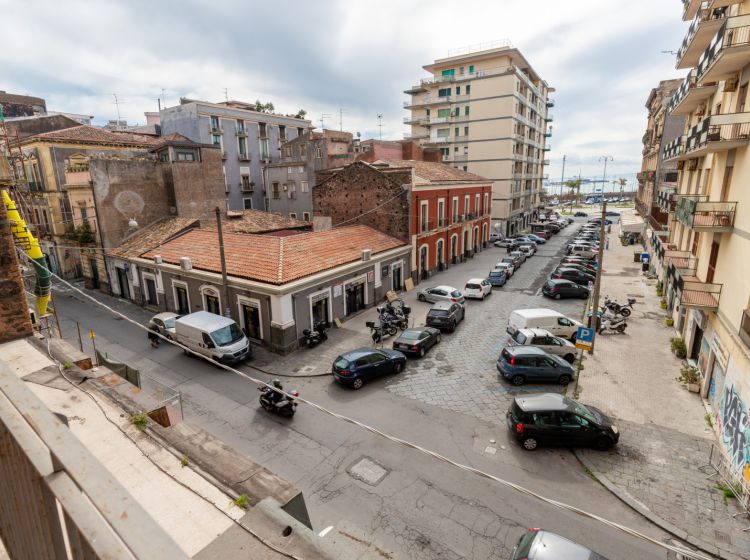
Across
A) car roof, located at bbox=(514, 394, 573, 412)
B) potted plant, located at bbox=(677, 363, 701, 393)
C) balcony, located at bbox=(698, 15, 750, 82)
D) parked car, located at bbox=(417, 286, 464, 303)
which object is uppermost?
balcony, located at bbox=(698, 15, 750, 82)

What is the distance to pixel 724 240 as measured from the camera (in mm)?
13633

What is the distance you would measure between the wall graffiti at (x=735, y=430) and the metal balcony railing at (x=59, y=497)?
1341 centimetres

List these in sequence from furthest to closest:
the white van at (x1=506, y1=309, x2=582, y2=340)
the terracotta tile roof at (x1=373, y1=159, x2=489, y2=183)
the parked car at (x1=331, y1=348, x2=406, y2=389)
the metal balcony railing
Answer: the terracotta tile roof at (x1=373, y1=159, x2=489, y2=183)
the white van at (x1=506, y1=309, x2=582, y2=340)
the parked car at (x1=331, y1=348, x2=406, y2=389)
the metal balcony railing

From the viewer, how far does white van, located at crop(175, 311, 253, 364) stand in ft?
57.3

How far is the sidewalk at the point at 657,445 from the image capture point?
9.59 m

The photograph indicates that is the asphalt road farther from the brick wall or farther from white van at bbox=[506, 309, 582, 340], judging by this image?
the brick wall

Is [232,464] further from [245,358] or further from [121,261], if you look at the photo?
[121,261]

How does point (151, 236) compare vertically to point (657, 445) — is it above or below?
above

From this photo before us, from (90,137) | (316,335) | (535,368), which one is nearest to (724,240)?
(535,368)

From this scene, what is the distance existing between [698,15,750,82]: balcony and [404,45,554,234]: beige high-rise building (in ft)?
130

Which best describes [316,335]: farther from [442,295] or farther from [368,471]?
[442,295]

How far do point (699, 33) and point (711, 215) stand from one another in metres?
8.71

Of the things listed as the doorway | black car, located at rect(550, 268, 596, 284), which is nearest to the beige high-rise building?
black car, located at rect(550, 268, 596, 284)

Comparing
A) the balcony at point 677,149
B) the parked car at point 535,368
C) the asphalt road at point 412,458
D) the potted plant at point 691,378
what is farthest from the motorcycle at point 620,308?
the parked car at point 535,368
